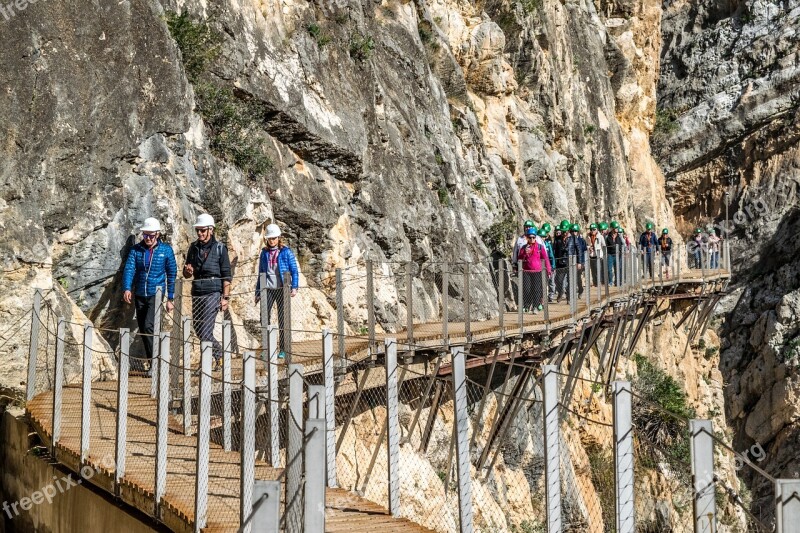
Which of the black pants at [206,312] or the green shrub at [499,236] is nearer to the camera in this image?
the black pants at [206,312]

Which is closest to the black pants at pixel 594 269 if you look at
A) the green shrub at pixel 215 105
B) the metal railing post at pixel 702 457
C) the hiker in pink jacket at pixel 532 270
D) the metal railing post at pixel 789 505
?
the hiker in pink jacket at pixel 532 270

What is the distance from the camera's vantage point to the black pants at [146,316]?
38.7ft

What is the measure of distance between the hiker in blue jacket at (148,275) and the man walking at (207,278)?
0.93 feet

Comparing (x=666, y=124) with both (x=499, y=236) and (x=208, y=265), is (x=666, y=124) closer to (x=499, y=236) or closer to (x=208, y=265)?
(x=499, y=236)

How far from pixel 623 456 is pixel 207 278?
6.70 meters

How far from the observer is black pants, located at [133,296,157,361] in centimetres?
1180

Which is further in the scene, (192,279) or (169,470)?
(192,279)

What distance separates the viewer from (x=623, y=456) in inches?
247

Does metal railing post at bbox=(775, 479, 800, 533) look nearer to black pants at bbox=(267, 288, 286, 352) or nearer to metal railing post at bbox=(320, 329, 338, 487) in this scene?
metal railing post at bbox=(320, 329, 338, 487)

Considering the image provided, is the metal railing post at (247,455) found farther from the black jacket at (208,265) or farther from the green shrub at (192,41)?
the green shrub at (192,41)

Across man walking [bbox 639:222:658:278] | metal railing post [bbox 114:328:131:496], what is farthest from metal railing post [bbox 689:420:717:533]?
man walking [bbox 639:222:658:278]

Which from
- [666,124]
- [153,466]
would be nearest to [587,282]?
[153,466]

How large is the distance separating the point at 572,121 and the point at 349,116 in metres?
15.8

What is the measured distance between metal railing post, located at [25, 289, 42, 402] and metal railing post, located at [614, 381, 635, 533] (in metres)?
6.84
